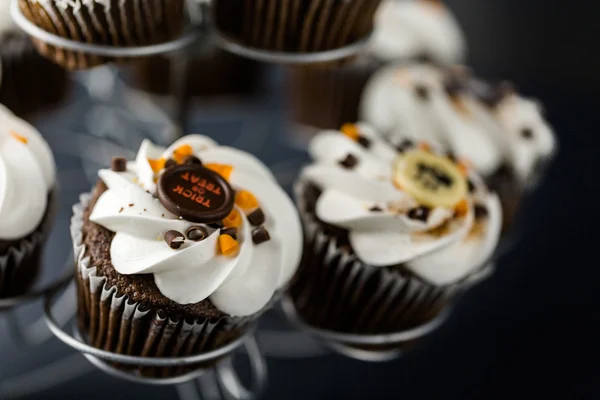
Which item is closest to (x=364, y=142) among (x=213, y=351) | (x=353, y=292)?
(x=353, y=292)

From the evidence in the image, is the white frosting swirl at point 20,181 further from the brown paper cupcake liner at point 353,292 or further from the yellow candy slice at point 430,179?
the yellow candy slice at point 430,179

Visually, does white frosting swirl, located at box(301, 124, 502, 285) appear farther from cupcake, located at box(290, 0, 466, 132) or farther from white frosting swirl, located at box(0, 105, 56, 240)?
cupcake, located at box(290, 0, 466, 132)

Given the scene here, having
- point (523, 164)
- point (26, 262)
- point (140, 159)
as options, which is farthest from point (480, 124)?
point (26, 262)

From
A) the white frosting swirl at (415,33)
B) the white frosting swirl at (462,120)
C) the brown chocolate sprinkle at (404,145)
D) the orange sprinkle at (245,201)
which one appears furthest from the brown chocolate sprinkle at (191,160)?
the white frosting swirl at (415,33)

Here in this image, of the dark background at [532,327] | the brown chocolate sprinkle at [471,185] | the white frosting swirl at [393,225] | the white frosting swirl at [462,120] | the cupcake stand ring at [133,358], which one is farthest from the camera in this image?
the dark background at [532,327]

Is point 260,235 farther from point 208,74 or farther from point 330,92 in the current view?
point 208,74

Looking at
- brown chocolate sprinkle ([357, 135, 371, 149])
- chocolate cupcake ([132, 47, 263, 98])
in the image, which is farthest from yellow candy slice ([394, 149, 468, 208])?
chocolate cupcake ([132, 47, 263, 98])

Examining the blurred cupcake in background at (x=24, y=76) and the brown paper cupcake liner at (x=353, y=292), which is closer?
the brown paper cupcake liner at (x=353, y=292)

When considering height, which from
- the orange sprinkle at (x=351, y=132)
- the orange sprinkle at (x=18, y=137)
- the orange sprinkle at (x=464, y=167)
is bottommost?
the orange sprinkle at (x=464, y=167)

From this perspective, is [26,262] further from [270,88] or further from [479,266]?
[270,88]
